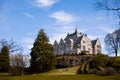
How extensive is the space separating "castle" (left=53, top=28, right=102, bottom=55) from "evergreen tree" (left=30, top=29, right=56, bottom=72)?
24.2 metres

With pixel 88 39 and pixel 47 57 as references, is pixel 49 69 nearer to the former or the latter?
pixel 47 57

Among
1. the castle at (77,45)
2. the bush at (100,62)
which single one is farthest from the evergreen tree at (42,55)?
the castle at (77,45)

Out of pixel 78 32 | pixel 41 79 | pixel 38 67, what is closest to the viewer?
pixel 41 79

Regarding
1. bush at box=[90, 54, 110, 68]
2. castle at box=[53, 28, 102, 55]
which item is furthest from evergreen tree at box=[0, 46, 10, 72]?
castle at box=[53, 28, 102, 55]

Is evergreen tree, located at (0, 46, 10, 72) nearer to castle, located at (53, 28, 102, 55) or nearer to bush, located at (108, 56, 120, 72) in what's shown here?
castle, located at (53, 28, 102, 55)

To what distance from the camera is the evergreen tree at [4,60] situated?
67.8 m

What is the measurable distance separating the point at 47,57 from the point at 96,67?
41.3ft

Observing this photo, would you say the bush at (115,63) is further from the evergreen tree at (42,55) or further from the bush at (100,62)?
the evergreen tree at (42,55)

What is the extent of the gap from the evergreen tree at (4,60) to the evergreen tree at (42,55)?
27.1 ft

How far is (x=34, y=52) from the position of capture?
62906 millimetres

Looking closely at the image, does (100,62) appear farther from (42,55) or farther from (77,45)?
(77,45)

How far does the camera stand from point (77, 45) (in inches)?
3455

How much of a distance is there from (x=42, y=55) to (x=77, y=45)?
89.9ft

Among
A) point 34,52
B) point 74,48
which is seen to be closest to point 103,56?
point 34,52
